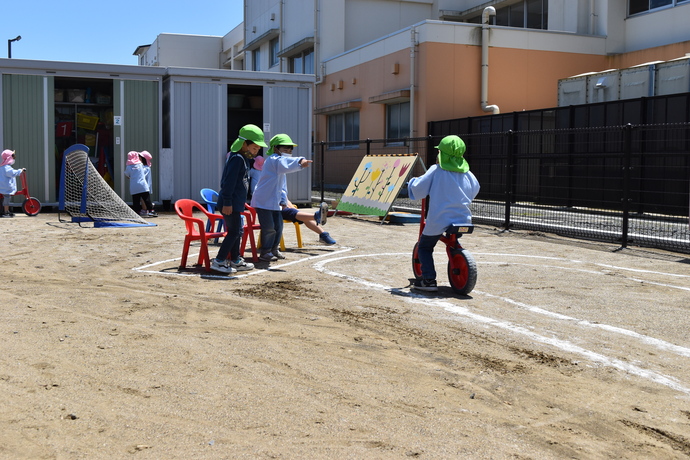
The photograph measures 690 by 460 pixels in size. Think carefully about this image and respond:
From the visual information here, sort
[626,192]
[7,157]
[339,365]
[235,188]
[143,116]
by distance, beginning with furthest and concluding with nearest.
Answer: [143,116] → [7,157] → [626,192] → [235,188] → [339,365]

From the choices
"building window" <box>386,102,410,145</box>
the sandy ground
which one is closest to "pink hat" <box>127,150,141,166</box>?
the sandy ground

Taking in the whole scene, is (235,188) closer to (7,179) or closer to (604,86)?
(7,179)

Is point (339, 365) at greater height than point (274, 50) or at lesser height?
lesser

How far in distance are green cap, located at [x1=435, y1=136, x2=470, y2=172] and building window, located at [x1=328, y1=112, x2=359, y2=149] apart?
67.9 feet

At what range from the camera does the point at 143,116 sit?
61.7ft

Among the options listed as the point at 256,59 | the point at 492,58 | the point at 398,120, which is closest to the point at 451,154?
the point at 492,58

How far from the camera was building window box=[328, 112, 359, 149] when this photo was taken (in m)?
29.2

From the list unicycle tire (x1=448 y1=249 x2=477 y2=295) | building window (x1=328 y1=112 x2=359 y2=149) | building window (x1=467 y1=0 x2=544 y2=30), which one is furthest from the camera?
building window (x1=328 y1=112 x2=359 y2=149)

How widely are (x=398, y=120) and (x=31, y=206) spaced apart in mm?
12854

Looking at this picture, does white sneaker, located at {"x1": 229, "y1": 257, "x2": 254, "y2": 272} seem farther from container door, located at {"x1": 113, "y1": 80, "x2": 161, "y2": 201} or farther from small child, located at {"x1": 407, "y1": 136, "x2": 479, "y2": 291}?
container door, located at {"x1": 113, "y1": 80, "x2": 161, "y2": 201}

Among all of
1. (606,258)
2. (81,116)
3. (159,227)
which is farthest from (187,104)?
(606,258)

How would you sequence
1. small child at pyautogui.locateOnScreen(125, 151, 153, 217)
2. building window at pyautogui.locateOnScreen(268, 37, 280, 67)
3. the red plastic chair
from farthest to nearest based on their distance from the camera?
building window at pyautogui.locateOnScreen(268, 37, 280, 67) → small child at pyautogui.locateOnScreen(125, 151, 153, 217) → the red plastic chair

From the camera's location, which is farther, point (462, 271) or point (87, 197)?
point (87, 197)

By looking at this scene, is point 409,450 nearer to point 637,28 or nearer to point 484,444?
point 484,444
